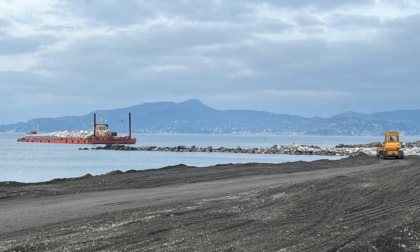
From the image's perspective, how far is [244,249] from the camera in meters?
10.1

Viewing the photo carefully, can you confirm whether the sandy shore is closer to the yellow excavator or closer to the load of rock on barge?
the yellow excavator

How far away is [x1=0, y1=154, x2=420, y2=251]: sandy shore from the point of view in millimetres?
10641

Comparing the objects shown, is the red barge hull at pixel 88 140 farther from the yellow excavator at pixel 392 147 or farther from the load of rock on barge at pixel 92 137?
the yellow excavator at pixel 392 147

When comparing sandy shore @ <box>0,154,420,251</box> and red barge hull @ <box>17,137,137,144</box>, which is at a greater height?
red barge hull @ <box>17,137,137,144</box>

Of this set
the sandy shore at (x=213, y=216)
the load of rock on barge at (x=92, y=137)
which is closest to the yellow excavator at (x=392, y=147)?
the sandy shore at (x=213, y=216)

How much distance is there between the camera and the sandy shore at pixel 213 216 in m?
10.6

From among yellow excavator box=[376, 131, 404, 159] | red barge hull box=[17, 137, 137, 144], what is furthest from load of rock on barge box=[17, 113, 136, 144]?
yellow excavator box=[376, 131, 404, 159]

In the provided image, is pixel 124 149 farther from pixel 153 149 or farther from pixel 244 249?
pixel 244 249

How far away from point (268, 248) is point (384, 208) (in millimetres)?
6096

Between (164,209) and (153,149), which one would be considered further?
(153,149)

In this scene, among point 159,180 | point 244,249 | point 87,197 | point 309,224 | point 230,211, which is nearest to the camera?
point 244,249

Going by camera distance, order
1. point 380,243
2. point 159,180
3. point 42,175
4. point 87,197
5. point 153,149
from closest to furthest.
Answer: point 380,243, point 87,197, point 159,180, point 42,175, point 153,149

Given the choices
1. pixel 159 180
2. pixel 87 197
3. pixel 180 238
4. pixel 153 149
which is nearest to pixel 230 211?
pixel 180 238

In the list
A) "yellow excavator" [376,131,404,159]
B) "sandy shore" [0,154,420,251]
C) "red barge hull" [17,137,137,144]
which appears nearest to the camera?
"sandy shore" [0,154,420,251]
